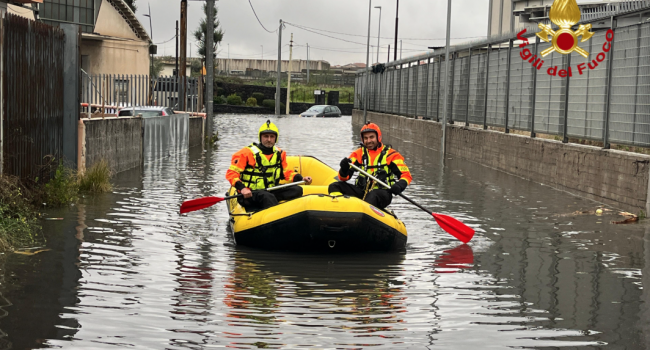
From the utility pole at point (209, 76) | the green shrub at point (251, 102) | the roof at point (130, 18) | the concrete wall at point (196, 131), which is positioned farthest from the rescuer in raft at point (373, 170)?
the green shrub at point (251, 102)

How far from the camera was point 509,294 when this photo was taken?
788 centimetres

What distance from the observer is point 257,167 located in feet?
37.2

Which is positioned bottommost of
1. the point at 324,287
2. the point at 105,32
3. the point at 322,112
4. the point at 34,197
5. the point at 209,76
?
the point at 324,287

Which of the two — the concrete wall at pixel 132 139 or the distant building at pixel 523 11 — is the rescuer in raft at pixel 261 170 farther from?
the distant building at pixel 523 11

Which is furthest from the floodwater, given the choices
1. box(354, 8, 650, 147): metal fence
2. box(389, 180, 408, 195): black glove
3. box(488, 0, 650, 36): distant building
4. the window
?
the window

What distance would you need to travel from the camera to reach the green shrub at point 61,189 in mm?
12602

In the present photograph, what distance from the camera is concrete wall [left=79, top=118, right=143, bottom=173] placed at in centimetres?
1551

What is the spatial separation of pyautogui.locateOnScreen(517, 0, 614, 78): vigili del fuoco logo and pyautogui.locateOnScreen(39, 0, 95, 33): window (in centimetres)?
3424

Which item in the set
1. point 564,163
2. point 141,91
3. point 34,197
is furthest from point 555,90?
point 141,91

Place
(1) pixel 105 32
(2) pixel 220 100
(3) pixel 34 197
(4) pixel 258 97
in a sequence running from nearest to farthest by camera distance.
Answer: (3) pixel 34 197 < (1) pixel 105 32 < (2) pixel 220 100 < (4) pixel 258 97

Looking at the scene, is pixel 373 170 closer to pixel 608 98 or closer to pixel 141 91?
pixel 608 98

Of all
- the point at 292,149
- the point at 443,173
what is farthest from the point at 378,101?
the point at 443,173

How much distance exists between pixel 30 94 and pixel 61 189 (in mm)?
1550

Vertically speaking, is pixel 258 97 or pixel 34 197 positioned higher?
pixel 258 97
